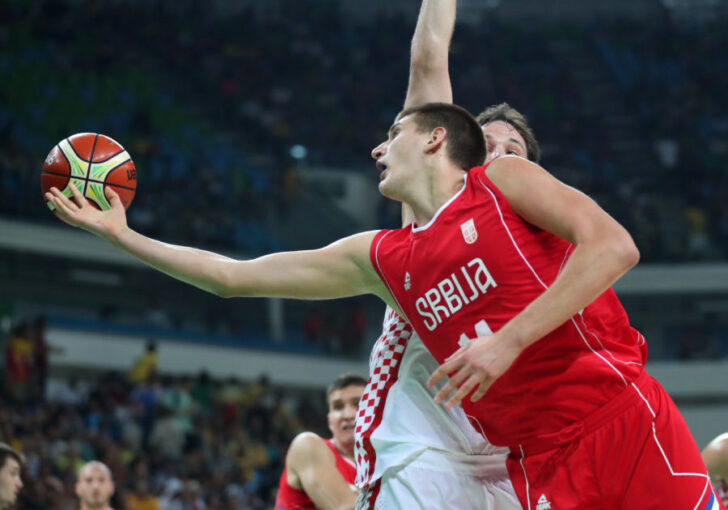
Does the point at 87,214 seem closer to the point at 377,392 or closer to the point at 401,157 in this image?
the point at 401,157

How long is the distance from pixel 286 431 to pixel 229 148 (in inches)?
329

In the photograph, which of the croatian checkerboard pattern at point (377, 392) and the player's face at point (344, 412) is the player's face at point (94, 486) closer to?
the player's face at point (344, 412)

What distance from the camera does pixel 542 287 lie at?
3.22 metres

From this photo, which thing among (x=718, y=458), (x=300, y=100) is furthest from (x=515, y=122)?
(x=300, y=100)

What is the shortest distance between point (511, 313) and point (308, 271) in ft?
2.73

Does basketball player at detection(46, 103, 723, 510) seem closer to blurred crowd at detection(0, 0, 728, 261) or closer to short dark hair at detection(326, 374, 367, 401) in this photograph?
short dark hair at detection(326, 374, 367, 401)

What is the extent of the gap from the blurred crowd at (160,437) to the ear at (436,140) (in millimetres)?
7852

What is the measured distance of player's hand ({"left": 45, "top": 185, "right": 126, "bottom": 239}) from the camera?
3.68 m

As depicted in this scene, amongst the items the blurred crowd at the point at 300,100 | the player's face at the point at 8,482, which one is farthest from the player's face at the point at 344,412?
the blurred crowd at the point at 300,100

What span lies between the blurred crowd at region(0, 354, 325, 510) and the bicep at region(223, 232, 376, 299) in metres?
7.32

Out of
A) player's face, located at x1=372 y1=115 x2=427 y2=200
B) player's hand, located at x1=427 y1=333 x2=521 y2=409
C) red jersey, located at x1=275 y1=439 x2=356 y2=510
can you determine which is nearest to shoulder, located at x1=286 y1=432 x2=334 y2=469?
red jersey, located at x1=275 y1=439 x2=356 y2=510

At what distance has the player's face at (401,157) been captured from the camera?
354 cm

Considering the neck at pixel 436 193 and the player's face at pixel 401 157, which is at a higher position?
Answer: the player's face at pixel 401 157

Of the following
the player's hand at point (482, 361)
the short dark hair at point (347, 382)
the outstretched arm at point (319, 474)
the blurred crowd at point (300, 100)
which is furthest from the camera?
the blurred crowd at point (300, 100)
